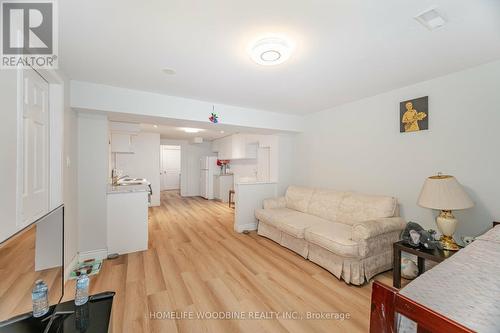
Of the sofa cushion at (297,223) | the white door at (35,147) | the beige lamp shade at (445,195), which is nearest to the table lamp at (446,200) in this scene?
the beige lamp shade at (445,195)

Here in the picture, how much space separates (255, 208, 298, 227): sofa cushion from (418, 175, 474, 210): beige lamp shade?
183 cm

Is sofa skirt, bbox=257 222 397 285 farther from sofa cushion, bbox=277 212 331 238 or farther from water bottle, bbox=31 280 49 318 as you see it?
water bottle, bbox=31 280 49 318

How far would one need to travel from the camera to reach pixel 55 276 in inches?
50.9

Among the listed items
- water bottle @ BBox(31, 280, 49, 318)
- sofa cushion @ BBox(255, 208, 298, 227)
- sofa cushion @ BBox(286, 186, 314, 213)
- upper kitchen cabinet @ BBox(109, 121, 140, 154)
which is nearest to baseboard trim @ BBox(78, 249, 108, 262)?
water bottle @ BBox(31, 280, 49, 318)

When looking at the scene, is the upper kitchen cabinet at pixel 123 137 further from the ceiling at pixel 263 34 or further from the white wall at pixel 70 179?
the ceiling at pixel 263 34

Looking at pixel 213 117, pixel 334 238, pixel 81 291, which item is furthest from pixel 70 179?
pixel 334 238

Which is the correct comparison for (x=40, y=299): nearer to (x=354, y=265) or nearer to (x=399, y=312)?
(x=399, y=312)

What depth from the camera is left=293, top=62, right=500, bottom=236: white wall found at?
2.05m

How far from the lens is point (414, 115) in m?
2.57

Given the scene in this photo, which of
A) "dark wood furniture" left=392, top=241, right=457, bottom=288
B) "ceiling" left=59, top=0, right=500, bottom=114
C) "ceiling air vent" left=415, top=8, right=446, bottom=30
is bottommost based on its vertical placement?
"dark wood furniture" left=392, top=241, right=457, bottom=288

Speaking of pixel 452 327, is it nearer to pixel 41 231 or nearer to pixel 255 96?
pixel 41 231

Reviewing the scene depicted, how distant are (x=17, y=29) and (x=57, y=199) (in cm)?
151

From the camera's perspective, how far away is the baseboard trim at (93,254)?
2.74 metres

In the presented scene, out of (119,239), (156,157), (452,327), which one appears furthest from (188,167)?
(452,327)
